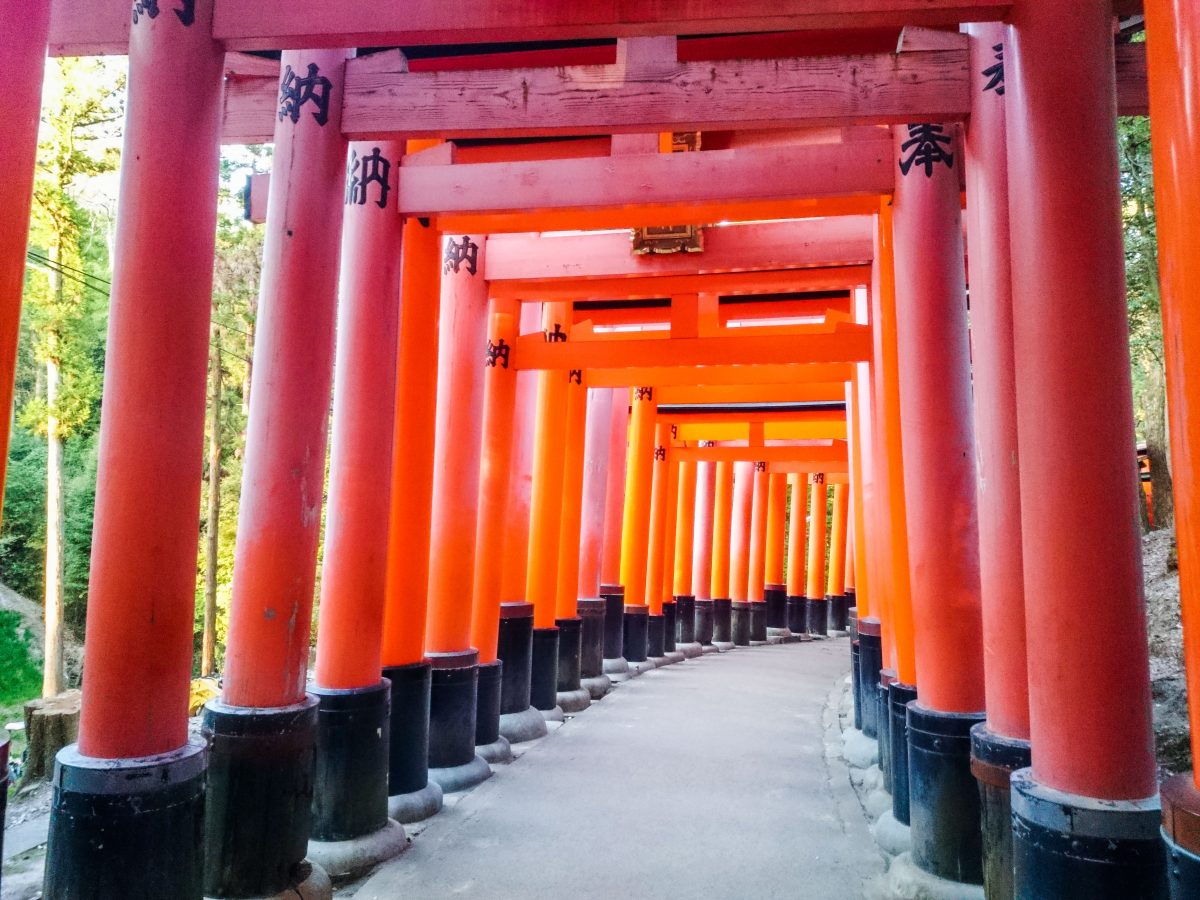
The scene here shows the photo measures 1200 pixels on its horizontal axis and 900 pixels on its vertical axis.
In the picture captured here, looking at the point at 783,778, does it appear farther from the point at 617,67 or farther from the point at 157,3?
the point at 157,3

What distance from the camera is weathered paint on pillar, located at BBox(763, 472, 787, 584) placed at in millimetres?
20422

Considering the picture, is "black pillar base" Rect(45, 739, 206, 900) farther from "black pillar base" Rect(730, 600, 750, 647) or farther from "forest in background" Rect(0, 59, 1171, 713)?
"black pillar base" Rect(730, 600, 750, 647)

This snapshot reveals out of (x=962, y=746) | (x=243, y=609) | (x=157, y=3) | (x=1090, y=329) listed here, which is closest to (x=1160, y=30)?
(x=1090, y=329)

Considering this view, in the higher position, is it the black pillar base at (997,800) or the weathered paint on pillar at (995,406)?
the weathered paint on pillar at (995,406)

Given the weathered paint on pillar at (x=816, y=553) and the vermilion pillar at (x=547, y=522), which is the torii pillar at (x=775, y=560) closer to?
the weathered paint on pillar at (x=816, y=553)

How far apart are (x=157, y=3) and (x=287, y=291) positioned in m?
1.25

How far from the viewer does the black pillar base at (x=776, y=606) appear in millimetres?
20781

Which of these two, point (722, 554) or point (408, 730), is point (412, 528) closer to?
point (408, 730)

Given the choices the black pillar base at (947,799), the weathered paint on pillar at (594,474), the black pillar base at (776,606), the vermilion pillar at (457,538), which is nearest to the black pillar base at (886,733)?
the black pillar base at (947,799)

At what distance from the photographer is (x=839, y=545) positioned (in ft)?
72.6

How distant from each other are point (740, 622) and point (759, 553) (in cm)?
203

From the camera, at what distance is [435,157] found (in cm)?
575

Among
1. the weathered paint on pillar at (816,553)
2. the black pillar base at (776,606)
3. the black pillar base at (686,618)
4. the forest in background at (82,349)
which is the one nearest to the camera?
the forest in background at (82,349)

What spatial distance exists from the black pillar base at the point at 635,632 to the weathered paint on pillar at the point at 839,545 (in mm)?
9856
